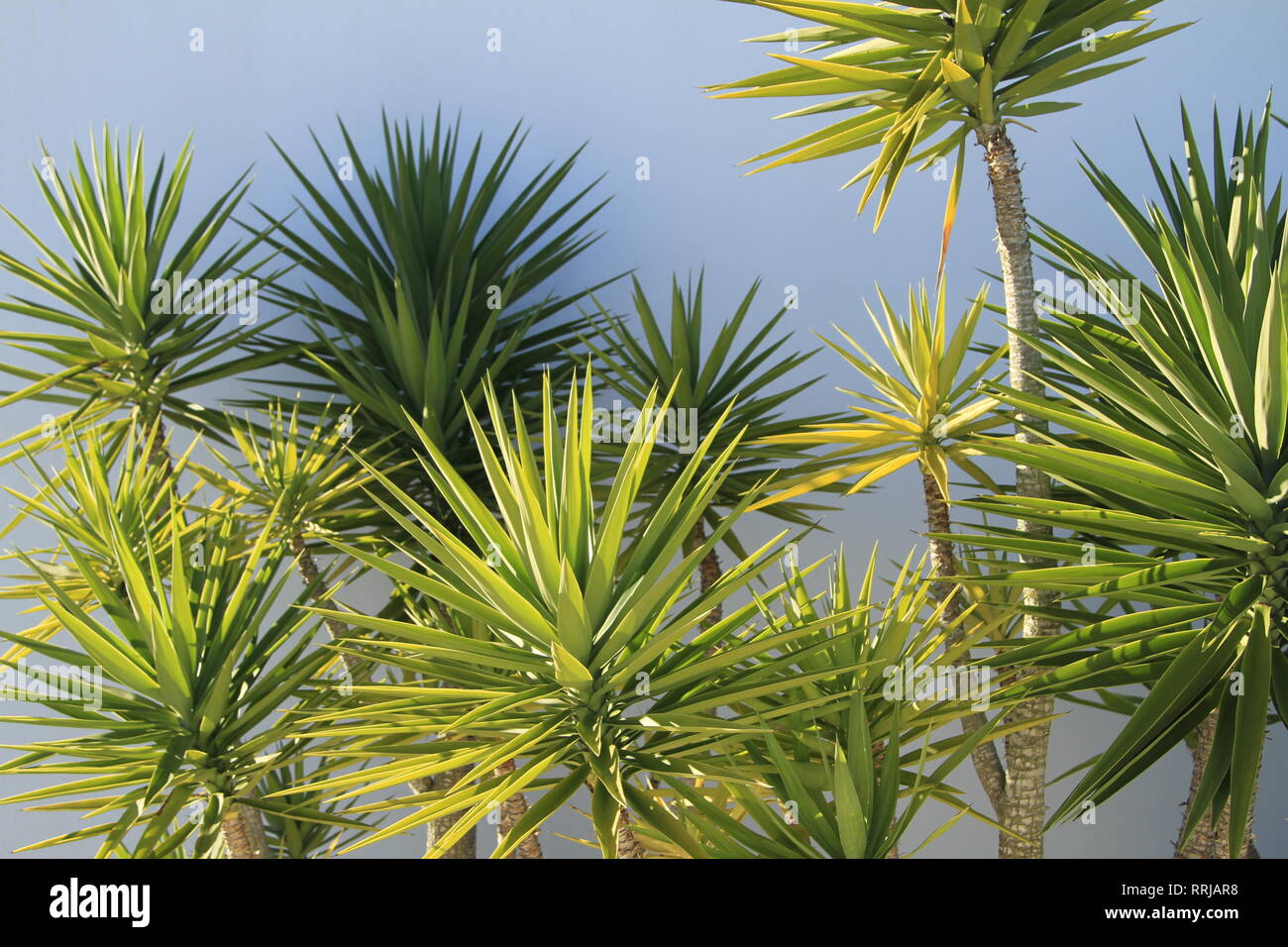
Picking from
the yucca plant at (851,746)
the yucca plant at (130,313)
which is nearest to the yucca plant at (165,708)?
the yucca plant at (851,746)

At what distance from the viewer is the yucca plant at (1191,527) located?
3.91 feet

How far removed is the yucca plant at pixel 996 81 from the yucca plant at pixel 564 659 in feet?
1.78

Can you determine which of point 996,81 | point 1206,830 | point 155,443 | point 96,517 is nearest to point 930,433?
point 996,81

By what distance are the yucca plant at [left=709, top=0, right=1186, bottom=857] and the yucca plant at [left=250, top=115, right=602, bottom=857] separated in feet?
3.11

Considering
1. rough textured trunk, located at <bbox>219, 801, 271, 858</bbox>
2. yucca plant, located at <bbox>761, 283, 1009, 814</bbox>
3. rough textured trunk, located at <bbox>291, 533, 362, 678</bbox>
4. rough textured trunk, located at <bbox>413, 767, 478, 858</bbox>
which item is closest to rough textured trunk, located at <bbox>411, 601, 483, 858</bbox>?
rough textured trunk, located at <bbox>413, 767, 478, 858</bbox>

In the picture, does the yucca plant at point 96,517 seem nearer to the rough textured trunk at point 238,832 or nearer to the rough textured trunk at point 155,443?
the rough textured trunk at point 155,443

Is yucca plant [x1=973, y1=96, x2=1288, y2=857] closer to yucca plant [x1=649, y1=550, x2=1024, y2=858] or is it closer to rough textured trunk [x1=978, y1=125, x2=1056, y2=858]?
rough textured trunk [x1=978, y1=125, x2=1056, y2=858]

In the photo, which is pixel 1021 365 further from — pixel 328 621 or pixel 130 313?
pixel 130 313

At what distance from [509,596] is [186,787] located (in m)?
0.66

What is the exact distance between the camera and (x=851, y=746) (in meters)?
1.30

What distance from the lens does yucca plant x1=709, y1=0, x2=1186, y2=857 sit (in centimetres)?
144

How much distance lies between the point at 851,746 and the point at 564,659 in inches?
17.2
